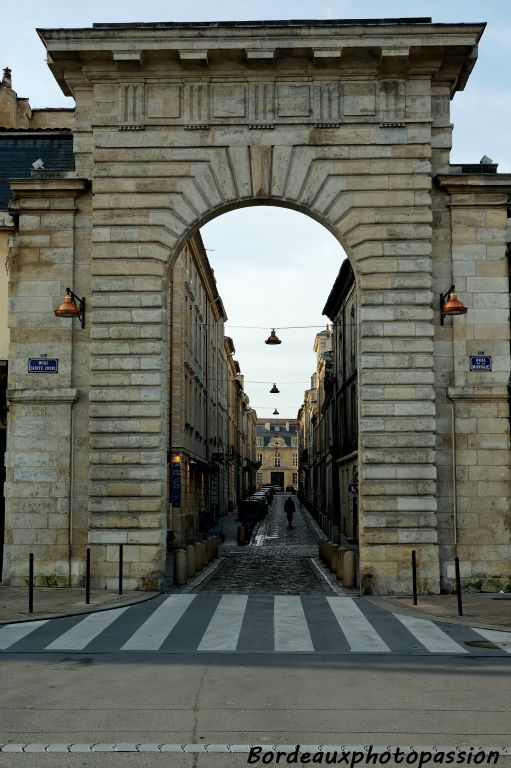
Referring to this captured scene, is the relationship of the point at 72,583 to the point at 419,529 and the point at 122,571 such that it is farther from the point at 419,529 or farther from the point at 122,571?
the point at 419,529

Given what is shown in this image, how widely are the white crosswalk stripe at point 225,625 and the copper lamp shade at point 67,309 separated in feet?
20.1

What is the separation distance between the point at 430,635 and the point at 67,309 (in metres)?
9.13

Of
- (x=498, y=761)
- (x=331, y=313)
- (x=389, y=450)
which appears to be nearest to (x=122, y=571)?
(x=389, y=450)

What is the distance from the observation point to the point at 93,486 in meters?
18.6

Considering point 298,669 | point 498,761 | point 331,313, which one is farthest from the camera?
point 331,313

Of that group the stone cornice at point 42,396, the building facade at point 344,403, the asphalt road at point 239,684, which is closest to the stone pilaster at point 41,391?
the stone cornice at point 42,396

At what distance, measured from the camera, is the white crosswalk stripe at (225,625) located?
12.4 m

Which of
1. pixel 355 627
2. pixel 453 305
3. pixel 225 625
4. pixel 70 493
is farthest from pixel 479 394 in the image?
pixel 70 493

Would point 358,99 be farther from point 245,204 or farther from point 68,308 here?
point 68,308

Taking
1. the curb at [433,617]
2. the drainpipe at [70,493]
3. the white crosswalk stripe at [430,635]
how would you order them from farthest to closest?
1. the drainpipe at [70,493]
2. the curb at [433,617]
3. the white crosswalk stripe at [430,635]

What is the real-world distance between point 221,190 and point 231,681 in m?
11.7

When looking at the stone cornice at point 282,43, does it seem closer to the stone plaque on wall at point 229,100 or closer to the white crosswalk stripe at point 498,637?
the stone plaque on wall at point 229,100

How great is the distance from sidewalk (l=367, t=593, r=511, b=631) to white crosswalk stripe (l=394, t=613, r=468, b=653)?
0.34m

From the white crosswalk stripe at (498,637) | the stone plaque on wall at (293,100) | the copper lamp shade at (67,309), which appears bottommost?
the white crosswalk stripe at (498,637)
